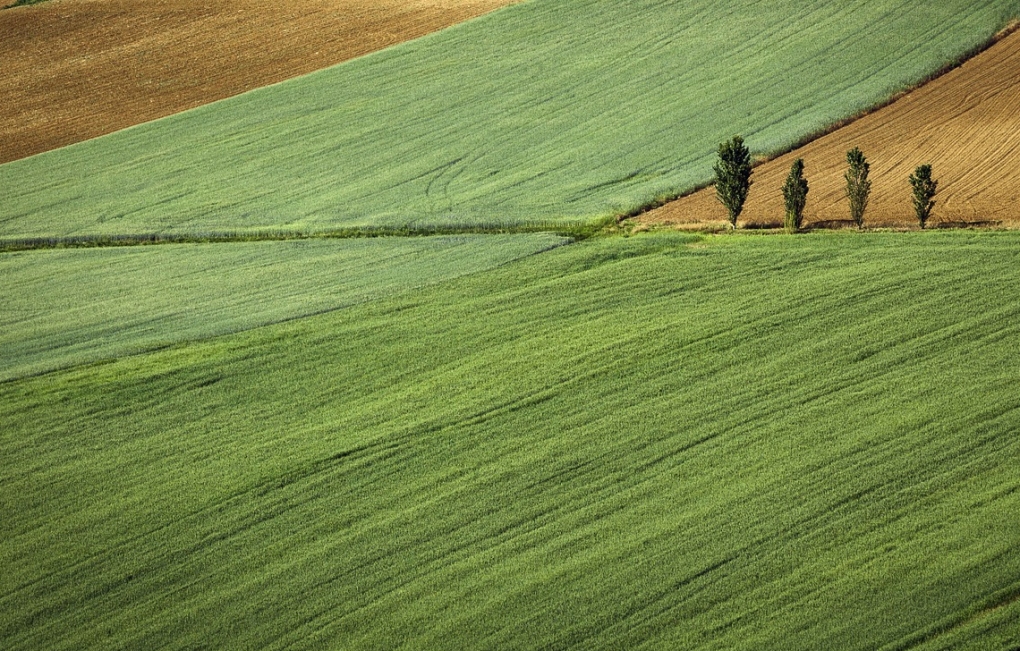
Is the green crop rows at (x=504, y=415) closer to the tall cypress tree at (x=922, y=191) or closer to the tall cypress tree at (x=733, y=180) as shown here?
the tall cypress tree at (x=922, y=191)

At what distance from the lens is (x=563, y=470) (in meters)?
20.0

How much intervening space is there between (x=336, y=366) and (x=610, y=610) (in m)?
11.1

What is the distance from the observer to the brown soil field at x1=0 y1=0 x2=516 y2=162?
51562 mm

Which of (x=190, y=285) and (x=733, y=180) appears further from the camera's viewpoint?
(x=190, y=285)

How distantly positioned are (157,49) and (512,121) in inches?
872

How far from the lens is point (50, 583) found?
1814cm

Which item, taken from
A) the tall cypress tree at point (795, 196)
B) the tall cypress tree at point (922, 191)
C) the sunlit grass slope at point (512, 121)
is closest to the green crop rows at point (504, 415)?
the sunlit grass slope at point (512, 121)

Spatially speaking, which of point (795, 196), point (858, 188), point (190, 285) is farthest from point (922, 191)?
point (190, 285)

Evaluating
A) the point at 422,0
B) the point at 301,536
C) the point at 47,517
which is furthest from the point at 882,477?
the point at 422,0

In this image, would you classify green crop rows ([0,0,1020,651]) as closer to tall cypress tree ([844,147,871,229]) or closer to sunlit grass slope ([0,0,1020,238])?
sunlit grass slope ([0,0,1020,238])

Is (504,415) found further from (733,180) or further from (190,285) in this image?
(190,285)

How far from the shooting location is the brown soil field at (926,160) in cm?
3181

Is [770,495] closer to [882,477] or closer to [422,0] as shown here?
[882,477]

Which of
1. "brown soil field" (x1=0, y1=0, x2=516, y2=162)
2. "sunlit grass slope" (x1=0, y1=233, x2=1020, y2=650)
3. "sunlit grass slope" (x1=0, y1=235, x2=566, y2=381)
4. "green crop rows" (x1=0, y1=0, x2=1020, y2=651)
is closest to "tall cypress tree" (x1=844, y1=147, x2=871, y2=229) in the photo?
"green crop rows" (x1=0, y1=0, x2=1020, y2=651)
